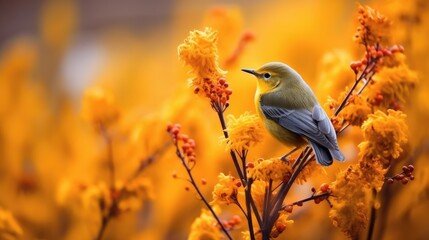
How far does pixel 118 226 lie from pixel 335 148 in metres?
0.47

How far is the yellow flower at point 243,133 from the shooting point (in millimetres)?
472

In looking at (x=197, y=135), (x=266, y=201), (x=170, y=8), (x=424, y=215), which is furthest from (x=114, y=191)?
→ (x=170, y=8)

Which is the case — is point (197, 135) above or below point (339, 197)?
above

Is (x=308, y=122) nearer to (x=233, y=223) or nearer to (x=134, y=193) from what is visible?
(x=233, y=223)

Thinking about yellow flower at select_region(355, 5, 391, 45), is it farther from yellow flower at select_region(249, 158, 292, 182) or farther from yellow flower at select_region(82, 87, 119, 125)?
yellow flower at select_region(82, 87, 119, 125)

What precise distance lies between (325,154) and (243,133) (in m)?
0.06

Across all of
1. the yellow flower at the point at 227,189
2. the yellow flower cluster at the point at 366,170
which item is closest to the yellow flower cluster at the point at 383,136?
the yellow flower cluster at the point at 366,170

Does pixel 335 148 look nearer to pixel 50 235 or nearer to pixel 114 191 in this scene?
pixel 114 191

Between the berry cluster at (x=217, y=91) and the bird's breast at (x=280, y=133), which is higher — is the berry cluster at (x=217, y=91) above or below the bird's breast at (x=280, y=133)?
above

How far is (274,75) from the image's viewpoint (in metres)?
0.50

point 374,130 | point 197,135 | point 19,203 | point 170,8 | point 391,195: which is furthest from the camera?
point 170,8

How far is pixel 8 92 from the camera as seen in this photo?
99cm

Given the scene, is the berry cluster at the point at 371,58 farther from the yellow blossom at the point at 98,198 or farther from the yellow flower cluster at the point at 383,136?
the yellow blossom at the point at 98,198

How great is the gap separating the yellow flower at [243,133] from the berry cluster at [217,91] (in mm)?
18
